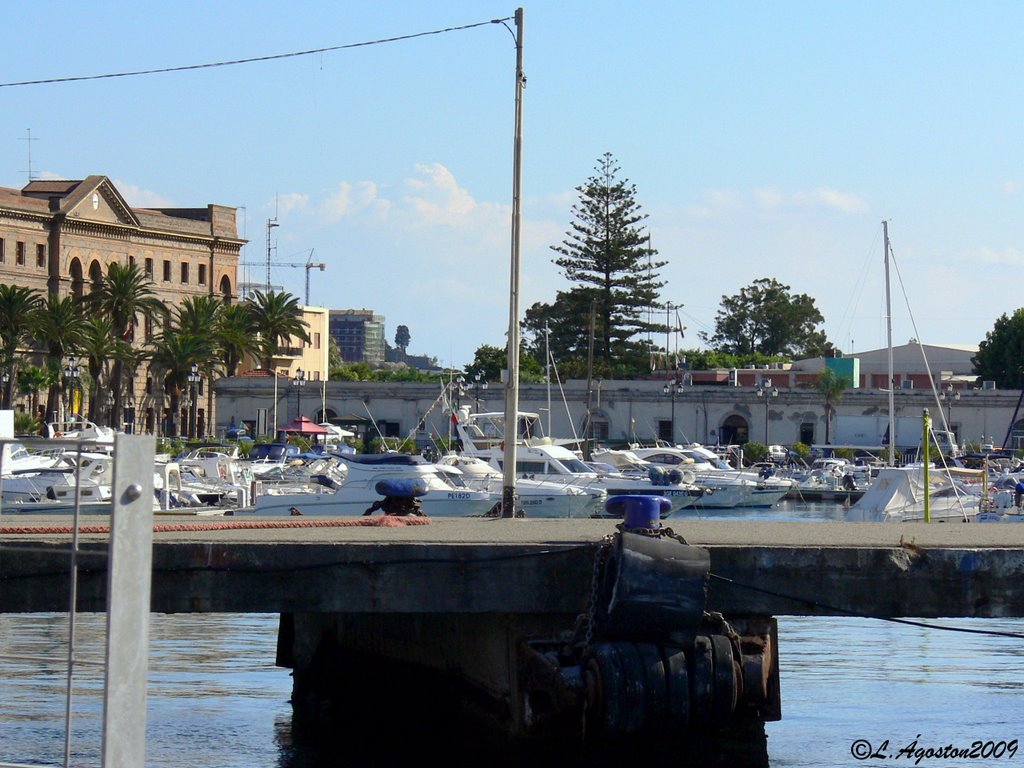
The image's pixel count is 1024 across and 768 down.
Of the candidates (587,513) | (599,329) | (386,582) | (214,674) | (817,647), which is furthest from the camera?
(599,329)

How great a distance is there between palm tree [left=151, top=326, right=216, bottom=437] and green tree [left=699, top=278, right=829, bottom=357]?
66861 millimetres

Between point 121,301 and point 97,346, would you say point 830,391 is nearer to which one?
point 121,301

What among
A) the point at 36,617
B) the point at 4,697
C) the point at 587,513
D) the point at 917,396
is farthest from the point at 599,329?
the point at 4,697

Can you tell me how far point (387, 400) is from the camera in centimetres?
9194

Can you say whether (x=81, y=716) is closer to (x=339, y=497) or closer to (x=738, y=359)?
(x=339, y=497)

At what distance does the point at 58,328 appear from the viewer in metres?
74.1

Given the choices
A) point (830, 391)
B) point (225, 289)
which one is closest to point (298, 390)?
point (225, 289)

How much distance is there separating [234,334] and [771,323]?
65881 millimetres

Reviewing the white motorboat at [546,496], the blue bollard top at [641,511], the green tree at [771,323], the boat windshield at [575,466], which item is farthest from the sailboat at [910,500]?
the green tree at [771,323]

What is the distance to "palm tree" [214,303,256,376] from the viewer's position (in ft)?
280

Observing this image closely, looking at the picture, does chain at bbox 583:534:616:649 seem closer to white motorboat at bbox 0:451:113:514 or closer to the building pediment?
white motorboat at bbox 0:451:113:514

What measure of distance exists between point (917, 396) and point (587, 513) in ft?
166

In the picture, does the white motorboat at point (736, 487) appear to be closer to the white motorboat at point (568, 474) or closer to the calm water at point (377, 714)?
the white motorboat at point (568, 474)

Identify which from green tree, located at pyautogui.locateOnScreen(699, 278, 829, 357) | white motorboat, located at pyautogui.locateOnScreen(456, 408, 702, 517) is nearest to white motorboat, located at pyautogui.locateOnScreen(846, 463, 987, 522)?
white motorboat, located at pyautogui.locateOnScreen(456, 408, 702, 517)
